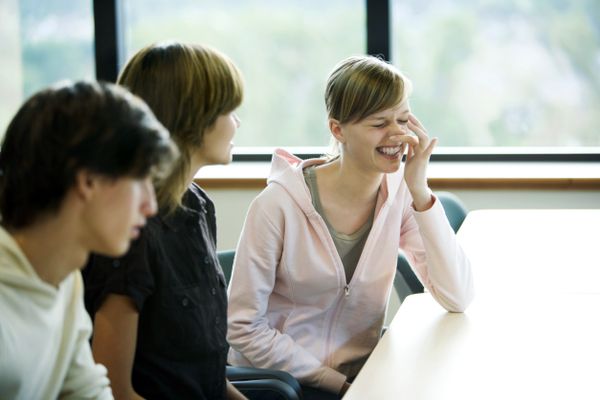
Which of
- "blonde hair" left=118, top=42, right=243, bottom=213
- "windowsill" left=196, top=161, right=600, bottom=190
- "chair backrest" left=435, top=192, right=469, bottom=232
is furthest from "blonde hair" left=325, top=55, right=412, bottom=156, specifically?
"windowsill" left=196, top=161, right=600, bottom=190

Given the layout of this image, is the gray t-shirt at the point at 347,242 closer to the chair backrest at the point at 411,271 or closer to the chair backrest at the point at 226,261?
the chair backrest at the point at 226,261

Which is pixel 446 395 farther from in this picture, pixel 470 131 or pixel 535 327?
pixel 470 131

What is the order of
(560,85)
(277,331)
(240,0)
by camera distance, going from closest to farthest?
1. (277,331)
2. (560,85)
3. (240,0)

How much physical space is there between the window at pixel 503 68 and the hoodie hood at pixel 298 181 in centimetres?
180

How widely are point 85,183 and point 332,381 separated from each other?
1.06m

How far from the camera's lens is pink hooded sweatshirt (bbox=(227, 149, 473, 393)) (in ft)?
6.54

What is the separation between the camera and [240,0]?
407 cm

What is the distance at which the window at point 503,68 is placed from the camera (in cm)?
377

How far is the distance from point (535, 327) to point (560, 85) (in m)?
2.15

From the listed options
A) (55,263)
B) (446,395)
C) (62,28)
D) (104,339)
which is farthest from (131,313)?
(62,28)

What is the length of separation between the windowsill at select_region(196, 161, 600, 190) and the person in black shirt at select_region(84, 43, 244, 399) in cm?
217

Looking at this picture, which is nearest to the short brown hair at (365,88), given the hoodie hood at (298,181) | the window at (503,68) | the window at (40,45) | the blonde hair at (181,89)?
the hoodie hood at (298,181)

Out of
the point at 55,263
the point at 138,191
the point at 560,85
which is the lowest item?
the point at 560,85

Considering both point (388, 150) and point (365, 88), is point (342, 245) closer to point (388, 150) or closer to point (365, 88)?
point (388, 150)
